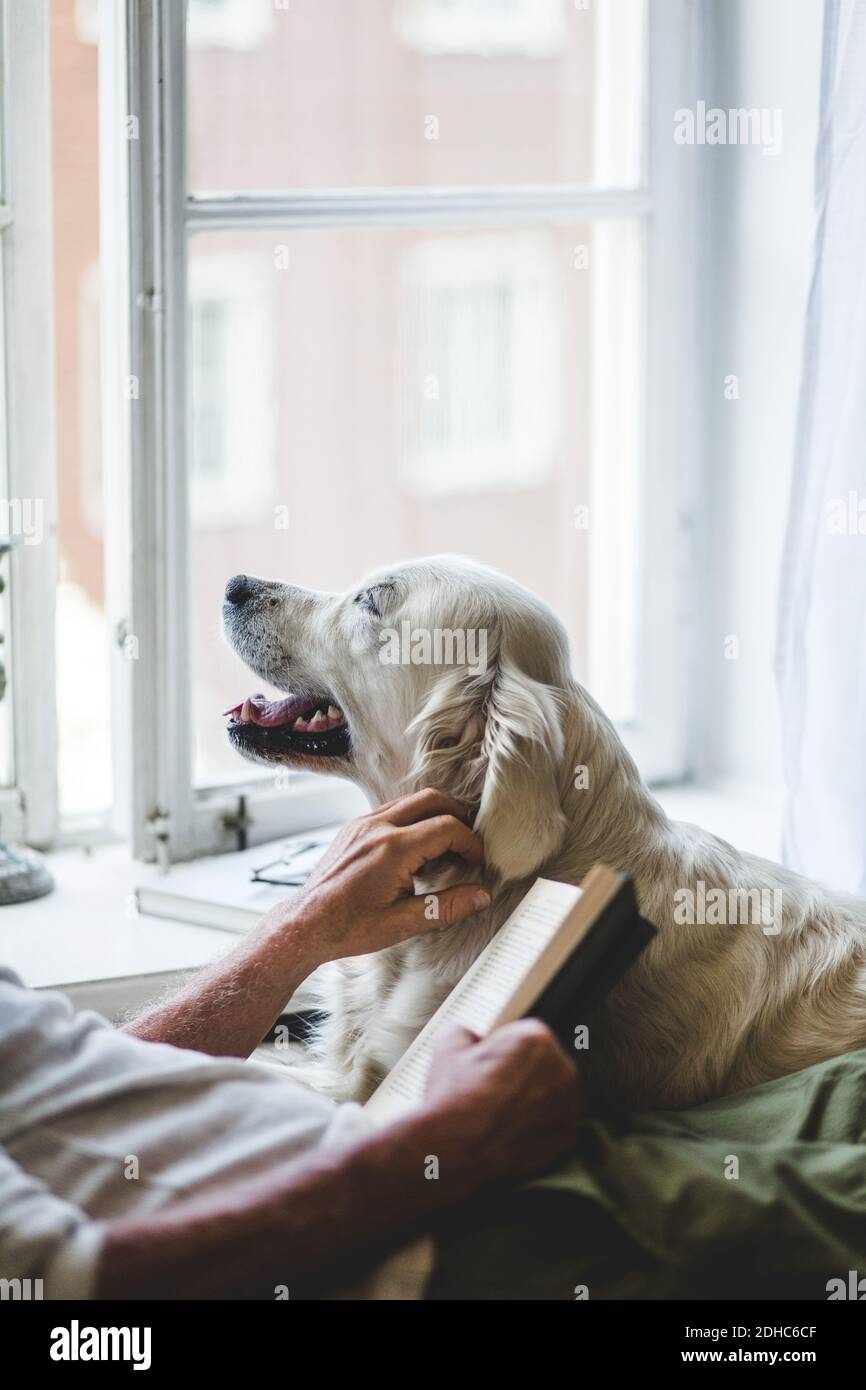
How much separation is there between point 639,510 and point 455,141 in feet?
2.25

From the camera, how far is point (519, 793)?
125 centimetres

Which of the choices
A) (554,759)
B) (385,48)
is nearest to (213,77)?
(385,48)

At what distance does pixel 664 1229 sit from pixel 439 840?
41 centimetres

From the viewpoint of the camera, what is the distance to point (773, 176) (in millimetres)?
2205

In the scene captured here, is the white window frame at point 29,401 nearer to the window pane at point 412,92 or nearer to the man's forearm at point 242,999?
the window pane at point 412,92

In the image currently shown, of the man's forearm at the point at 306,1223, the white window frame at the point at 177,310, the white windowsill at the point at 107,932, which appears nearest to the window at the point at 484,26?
the white window frame at the point at 177,310

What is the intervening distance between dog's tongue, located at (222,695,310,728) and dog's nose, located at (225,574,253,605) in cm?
12

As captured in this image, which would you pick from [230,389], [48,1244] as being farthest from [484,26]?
[48,1244]

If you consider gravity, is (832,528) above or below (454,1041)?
above

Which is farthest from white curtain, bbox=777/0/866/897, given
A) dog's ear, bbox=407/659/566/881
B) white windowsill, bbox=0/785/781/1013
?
dog's ear, bbox=407/659/566/881

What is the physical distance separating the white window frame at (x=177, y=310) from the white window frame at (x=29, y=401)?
0.09 metres

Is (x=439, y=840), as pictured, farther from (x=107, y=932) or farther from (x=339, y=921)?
(x=107, y=932)

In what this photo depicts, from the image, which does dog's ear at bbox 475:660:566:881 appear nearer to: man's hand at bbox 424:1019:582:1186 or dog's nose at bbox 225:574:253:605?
man's hand at bbox 424:1019:582:1186

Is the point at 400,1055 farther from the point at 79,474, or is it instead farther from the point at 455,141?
the point at 455,141
